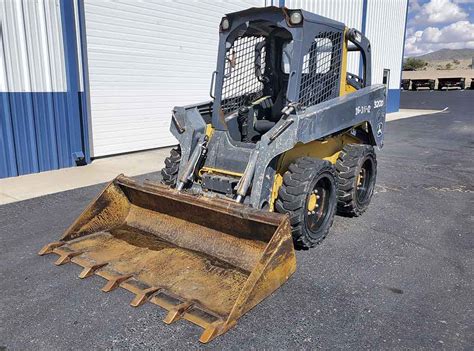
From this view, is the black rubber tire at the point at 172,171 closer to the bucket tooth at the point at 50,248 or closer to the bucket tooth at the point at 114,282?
the bucket tooth at the point at 50,248

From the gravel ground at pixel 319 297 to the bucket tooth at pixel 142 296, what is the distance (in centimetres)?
8

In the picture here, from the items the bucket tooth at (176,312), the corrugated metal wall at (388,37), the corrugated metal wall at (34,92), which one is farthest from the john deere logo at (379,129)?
the corrugated metal wall at (388,37)

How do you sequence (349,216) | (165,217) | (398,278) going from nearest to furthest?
(398,278) → (165,217) → (349,216)

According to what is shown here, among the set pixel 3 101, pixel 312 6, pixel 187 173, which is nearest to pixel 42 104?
pixel 3 101

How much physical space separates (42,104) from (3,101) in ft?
2.33

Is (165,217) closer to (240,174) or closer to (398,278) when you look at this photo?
(240,174)

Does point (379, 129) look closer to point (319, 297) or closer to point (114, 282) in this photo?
point (319, 297)

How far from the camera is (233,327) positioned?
3078 mm

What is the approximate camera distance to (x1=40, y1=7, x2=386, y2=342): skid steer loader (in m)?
3.40

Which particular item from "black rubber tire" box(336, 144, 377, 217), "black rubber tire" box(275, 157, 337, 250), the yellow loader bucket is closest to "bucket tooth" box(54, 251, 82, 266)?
the yellow loader bucket

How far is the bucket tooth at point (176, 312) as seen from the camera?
3.04 m

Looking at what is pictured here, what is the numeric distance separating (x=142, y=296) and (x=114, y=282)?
0.37 meters

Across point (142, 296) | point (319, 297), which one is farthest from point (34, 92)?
point (319, 297)

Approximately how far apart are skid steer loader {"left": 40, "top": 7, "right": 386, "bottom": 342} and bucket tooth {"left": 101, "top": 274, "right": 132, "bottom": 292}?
0.01 m
